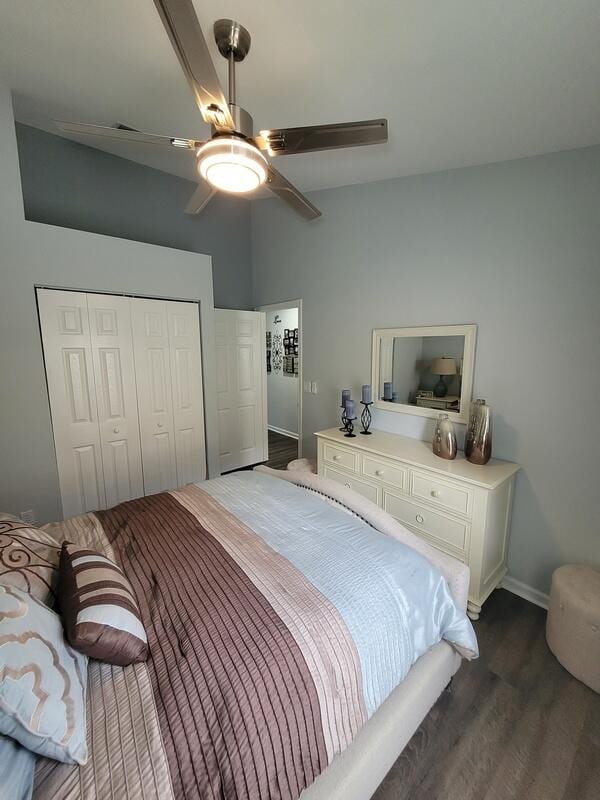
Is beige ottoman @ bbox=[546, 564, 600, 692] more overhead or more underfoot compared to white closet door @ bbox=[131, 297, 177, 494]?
more underfoot

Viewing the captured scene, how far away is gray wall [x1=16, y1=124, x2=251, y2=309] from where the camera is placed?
2582 millimetres

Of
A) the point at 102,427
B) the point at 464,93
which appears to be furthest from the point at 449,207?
the point at 102,427

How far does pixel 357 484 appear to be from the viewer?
8.22 feet

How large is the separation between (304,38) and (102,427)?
2.58m

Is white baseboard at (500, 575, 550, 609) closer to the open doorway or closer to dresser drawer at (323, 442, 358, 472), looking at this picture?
dresser drawer at (323, 442, 358, 472)

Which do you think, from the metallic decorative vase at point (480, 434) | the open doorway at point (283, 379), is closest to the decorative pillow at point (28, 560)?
the metallic decorative vase at point (480, 434)

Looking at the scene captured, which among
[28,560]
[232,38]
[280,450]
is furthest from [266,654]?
[280,450]

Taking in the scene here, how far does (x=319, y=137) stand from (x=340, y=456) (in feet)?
6.48

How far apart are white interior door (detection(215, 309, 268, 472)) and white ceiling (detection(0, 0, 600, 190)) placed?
1866mm

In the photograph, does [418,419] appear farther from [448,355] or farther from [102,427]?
[102,427]

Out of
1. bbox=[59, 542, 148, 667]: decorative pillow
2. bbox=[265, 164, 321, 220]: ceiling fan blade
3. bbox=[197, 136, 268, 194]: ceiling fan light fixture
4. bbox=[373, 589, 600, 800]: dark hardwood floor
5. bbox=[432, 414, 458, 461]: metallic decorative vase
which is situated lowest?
bbox=[373, 589, 600, 800]: dark hardwood floor

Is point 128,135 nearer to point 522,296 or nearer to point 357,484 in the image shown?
point 522,296

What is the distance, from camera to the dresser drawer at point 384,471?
2.21m

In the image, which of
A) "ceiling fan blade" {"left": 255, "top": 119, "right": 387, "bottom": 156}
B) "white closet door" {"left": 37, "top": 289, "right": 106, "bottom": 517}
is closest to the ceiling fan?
"ceiling fan blade" {"left": 255, "top": 119, "right": 387, "bottom": 156}
